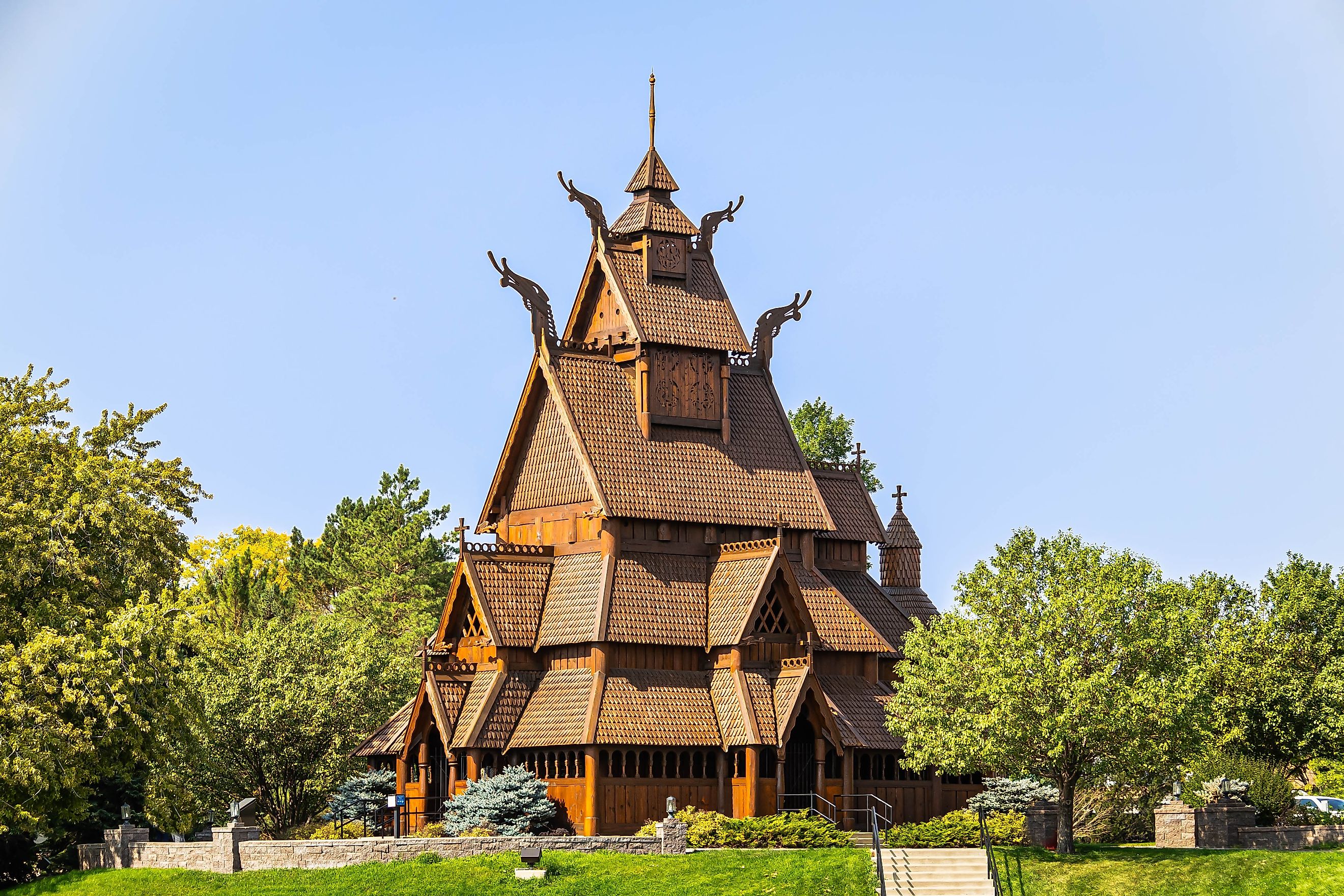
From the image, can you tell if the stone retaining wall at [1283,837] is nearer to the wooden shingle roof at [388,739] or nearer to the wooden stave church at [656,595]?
the wooden stave church at [656,595]

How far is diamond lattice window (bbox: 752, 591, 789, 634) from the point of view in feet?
173

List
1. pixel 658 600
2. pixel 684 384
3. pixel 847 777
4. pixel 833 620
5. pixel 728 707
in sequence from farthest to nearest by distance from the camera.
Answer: pixel 684 384 < pixel 833 620 < pixel 658 600 < pixel 847 777 < pixel 728 707

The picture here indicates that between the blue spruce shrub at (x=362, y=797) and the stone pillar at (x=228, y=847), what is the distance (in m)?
5.55

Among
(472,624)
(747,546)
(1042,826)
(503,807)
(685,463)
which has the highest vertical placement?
(685,463)

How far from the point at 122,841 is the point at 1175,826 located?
26441mm

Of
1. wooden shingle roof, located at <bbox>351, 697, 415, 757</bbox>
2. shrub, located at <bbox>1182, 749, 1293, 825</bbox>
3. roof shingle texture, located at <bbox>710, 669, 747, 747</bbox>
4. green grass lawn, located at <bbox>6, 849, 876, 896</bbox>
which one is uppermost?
roof shingle texture, located at <bbox>710, 669, 747, 747</bbox>

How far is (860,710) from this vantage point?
5397 centimetres

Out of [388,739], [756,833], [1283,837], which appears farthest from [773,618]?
[1283,837]

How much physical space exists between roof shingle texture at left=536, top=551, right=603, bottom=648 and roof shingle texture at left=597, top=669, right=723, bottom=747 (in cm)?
157

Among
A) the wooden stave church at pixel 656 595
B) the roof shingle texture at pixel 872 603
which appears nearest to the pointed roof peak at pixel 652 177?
the wooden stave church at pixel 656 595

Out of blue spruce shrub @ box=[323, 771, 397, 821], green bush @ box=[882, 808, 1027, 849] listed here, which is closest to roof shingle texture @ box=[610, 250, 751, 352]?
blue spruce shrub @ box=[323, 771, 397, 821]

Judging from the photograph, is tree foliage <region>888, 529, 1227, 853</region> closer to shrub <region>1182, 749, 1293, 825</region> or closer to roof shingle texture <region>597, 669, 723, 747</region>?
shrub <region>1182, 749, 1293, 825</region>

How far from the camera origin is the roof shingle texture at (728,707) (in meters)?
50.9

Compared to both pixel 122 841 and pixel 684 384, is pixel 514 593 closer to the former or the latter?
pixel 684 384
